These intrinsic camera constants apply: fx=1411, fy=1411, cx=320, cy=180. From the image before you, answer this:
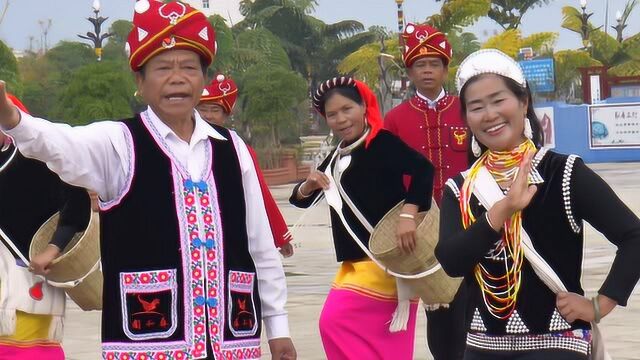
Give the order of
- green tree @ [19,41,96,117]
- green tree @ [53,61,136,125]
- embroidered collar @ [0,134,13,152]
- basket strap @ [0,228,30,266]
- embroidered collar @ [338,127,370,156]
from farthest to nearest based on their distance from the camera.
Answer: green tree @ [19,41,96,117], green tree @ [53,61,136,125], embroidered collar @ [338,127,370,156], basket strap @ [0,228,30,266], embroidered collar @ [0,134,13,152]

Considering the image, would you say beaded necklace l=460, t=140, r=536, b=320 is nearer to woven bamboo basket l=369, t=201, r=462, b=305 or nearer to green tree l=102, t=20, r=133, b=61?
woven bamboo basket l=369, t=201, r=462, b=305

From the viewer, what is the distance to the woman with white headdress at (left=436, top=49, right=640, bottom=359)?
4125 mm

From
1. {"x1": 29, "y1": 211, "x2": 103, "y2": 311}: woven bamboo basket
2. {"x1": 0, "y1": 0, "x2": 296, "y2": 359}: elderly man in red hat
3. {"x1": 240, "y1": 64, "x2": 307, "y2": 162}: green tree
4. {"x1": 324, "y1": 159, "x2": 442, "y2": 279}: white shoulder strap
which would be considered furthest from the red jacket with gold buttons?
{"x1": 240, "y1": 64, "x2": 307, "y2": 162}: green tree

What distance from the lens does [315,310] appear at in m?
12.0

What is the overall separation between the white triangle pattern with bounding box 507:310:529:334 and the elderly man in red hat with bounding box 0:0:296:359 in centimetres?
78

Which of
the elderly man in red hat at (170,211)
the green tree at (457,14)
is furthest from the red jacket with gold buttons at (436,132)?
the green tree at (457,14)

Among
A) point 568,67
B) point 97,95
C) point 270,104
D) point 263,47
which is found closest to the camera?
point 97,95

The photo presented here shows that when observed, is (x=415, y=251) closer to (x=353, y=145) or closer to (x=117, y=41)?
(x=353, y=145)

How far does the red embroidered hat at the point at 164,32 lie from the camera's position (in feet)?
14.1

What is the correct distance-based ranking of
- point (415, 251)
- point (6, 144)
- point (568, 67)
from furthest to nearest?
point (568, 67)
point (415, 251)
point (6, 144)

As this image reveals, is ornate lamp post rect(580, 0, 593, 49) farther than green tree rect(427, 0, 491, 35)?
Yes

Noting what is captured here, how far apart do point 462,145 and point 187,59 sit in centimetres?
457

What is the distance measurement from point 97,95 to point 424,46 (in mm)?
31151

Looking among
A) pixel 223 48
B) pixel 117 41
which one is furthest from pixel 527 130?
pixel 117 41
